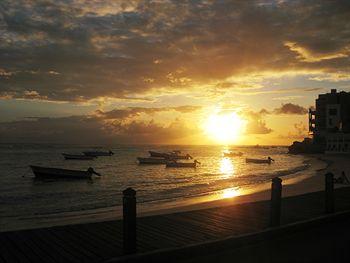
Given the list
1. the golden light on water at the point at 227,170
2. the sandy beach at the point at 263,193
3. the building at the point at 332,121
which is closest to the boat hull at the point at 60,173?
the golden light on water at the point at 227,170

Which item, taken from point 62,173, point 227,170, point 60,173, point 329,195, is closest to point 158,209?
point 329,195

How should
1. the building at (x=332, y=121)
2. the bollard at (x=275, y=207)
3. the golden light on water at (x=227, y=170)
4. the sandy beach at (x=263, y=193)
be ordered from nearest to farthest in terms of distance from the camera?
the bollard at (x=275, y=207) → the sandy beach at (x=263, y=193) → the golden light on water at (x=227, y=170) → the building at (x=332, y=121)

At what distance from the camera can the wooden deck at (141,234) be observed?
7160mm

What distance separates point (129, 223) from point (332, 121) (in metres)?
116

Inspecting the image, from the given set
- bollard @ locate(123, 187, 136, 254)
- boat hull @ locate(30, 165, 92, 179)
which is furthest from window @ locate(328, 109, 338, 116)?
bollard @ locate(123, 187, 136, 254)

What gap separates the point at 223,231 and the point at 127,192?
302cm

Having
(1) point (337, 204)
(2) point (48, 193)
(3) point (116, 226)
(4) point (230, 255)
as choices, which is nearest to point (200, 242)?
(4) point (230, 255)

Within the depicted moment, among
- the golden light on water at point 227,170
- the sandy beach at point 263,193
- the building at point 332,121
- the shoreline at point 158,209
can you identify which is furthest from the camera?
the building at point 332,121

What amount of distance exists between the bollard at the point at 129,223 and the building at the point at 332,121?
109042 millimetres

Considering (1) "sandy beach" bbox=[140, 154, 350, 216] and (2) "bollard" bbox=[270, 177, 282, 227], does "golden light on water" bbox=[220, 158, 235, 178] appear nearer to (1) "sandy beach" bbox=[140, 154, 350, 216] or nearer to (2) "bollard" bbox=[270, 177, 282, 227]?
(1) "sandy beach" bbox=[140, 154, 350, 216]

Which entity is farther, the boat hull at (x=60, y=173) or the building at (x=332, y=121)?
the building at (x=332, y=121)

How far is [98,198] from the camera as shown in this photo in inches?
1142

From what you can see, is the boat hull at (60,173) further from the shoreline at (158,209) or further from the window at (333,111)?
the window at (333,111)

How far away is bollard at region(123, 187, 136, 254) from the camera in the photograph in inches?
278
